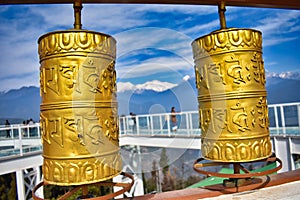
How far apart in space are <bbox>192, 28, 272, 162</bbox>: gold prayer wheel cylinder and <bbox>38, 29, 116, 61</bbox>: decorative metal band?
565mm

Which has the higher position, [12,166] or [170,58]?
[170,58]

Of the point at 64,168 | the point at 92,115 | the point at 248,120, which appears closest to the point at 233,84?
the point at 248,120

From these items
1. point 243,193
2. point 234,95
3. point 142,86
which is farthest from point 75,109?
point 243,193

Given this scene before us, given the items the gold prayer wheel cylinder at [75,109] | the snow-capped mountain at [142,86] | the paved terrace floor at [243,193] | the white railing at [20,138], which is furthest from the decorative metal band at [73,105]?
the white railing at [20,138]

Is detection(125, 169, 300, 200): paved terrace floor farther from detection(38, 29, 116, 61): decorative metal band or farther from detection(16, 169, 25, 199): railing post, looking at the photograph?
detection(16, 169, 25, 199): railing post

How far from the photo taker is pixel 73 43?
1124 millimetres

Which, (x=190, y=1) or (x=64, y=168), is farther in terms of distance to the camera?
(x=190, y=1)

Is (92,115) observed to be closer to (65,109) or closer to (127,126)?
(65,109)

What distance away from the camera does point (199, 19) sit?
14.9 m

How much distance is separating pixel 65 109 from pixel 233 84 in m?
0.79

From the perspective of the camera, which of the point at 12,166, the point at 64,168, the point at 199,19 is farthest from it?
the point at 199,19

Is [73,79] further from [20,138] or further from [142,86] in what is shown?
[20,138]

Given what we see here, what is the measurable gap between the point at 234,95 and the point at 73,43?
2.58 feet

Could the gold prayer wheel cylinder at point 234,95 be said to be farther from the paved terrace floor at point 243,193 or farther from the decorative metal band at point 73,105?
the decorative metal band at point 73,105
